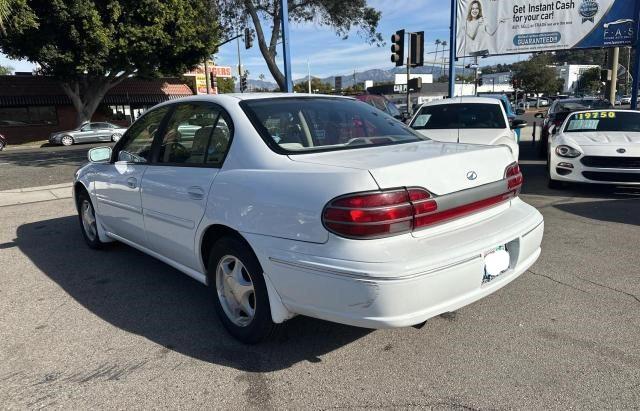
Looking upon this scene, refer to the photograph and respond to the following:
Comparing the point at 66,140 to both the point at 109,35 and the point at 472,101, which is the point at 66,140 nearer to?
the point at 109,35

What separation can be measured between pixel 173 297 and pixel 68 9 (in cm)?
2470

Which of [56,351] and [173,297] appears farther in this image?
[173,297]

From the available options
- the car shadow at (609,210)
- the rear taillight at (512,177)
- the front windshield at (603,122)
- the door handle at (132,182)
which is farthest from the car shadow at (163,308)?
the front windshield at (603,122)

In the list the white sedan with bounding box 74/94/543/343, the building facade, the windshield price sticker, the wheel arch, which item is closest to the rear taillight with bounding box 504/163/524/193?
the white sedan with bounding box 74/94/543/343

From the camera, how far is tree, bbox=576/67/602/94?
74.1 meters

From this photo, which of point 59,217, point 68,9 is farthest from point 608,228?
point 68,9

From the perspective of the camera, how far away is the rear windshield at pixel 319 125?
320 cm

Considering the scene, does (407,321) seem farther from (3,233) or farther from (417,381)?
(3,233)

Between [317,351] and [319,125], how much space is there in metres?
1.54

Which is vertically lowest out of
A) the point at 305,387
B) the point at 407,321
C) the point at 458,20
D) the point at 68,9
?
the point at 305,387

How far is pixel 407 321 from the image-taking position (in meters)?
2.49

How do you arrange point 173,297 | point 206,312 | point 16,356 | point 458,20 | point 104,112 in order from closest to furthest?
point 16,356
point 206,312
point 173,297
point 458,20
point 104,112

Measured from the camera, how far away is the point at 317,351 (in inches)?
123

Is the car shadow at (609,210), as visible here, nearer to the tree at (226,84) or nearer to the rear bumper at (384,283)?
the rear bumper at (384,283)
